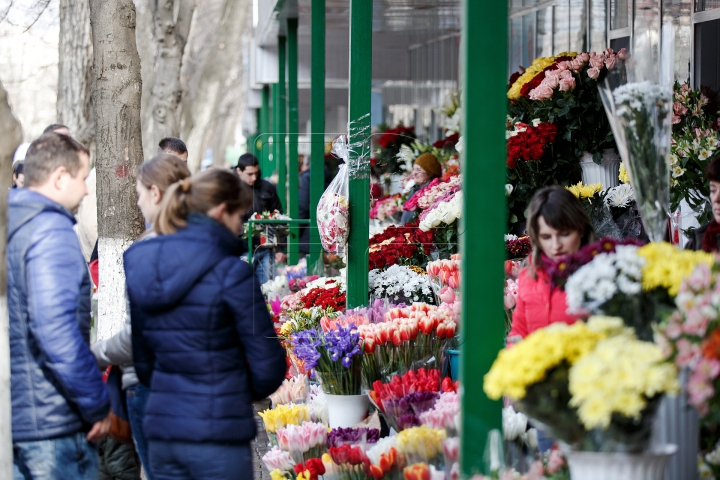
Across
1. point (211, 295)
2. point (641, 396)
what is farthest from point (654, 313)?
point (211, 295)

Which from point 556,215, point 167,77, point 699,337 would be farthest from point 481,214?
point 167,77

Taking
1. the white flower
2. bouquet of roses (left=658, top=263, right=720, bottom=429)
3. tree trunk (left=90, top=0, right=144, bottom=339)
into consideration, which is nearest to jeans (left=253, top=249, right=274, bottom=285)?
tree trunk (left=90, top=0, right=144, bottom=339)

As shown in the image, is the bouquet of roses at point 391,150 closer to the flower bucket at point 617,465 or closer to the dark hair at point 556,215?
the dark hair at point 556,215

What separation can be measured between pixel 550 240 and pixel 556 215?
0.11 metres

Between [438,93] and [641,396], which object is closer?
[641,396]

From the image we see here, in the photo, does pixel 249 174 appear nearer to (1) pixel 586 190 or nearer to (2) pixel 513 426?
(1) pixel 586 190

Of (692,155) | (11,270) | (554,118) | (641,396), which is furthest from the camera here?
(554,118)

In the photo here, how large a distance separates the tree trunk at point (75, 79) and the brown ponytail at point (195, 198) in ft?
25.0

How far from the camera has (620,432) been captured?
110 inches

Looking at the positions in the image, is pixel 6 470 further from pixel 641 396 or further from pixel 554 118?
pixel 554 118

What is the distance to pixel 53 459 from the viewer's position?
362 centimetres

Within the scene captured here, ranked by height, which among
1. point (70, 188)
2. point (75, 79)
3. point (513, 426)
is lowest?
point (513, 426)

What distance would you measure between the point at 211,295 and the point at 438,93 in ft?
52.1

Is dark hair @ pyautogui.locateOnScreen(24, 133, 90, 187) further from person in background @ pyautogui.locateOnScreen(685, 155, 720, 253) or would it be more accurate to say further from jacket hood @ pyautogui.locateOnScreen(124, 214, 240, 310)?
person in background @ pyautogui.locateOnScreen(685, 155, 720, 253)
